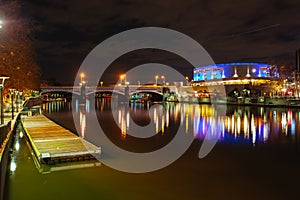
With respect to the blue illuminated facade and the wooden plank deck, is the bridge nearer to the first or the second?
the blue illuminated facade

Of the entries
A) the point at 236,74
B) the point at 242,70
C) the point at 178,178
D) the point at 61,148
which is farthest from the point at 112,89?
the point at 178,178

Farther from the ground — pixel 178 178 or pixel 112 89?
pixel 112 89

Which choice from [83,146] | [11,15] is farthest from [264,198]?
[11,15]

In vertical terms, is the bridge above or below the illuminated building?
below

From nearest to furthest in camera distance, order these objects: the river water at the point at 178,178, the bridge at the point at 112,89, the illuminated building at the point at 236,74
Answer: the river water at the point at 178,178, the bridge at the point at 112,89, the illuminated building at the point at 236,74

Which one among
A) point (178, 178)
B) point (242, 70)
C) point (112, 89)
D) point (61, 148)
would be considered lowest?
point (178, 178)

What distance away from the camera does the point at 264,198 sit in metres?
8.20

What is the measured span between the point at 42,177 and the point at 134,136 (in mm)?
9735

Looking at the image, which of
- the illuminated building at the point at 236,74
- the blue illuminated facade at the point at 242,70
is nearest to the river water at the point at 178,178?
the illuminated building at the point at 236,74

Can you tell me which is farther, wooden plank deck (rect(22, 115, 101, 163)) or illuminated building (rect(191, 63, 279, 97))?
illuminated building (rect(191, 63, 279, 97))

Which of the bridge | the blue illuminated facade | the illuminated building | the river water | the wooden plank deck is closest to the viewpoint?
the river water

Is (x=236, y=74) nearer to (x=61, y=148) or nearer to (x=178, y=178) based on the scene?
(x=61, y=148)

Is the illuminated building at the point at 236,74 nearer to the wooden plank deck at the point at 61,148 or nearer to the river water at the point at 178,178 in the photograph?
the river water at the point at 178,178

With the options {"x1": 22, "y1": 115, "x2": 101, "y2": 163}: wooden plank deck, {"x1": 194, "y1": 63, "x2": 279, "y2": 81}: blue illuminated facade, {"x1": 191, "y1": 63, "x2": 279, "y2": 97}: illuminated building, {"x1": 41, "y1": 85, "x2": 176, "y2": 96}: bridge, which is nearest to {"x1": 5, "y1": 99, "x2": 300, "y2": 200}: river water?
{"x1": 22, "y1": 115, "x2": 101, "y2": 163}: wooden plank deck
